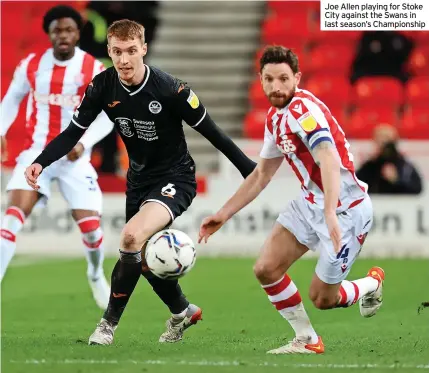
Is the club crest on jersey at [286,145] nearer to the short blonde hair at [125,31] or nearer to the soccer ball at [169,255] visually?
the soccer ball at [169,255]

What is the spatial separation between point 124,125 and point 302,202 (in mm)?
1261

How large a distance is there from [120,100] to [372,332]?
2.45 meters

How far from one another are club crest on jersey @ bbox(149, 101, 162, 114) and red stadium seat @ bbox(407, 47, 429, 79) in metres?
9.91

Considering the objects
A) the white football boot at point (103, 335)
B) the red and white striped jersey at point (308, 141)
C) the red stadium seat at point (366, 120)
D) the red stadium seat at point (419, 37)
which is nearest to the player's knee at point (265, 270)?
the red and white striped jersey at point (308, 141)

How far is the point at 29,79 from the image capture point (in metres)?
8.58

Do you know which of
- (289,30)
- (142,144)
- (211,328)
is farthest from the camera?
(289,30)

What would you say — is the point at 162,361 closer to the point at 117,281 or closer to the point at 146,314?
the point at 117,281

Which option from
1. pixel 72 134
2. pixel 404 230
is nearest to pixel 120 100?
pixel 72 134

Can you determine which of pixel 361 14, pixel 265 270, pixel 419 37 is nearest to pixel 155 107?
pixel 265 270

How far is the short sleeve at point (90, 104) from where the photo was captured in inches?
265

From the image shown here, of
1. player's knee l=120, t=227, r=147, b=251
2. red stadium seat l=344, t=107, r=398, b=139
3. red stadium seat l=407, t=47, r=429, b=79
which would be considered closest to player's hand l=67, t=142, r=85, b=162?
player's knee l=120, t=227, r=147, b=251

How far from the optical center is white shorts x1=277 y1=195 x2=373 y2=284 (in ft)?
20.8

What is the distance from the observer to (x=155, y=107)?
21.8ft

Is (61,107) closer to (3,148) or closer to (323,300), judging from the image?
(3,148)
